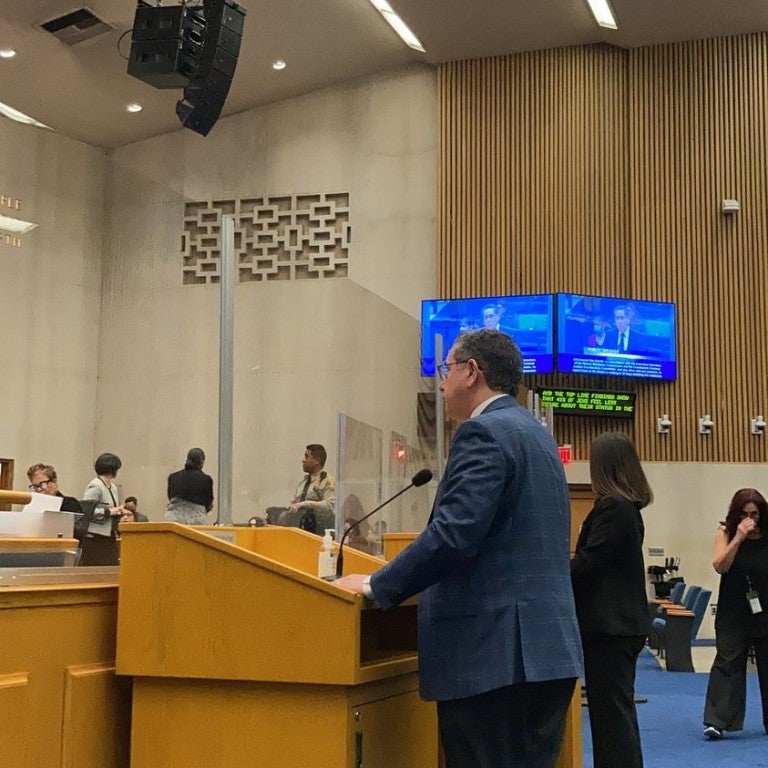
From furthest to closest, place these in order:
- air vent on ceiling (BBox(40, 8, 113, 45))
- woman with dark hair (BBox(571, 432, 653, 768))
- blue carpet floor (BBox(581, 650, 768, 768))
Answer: air vent on ceiling (BBox(40, 8, 113, 45)) → blue carpet floor (BBox(581, 650, 768, 768)) → woman with dark hair (BBox(571, 432, 653, 768))

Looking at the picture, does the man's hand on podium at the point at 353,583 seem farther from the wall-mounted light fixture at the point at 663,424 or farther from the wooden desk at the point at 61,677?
the wall-mounted light fixture at the point at 663,424

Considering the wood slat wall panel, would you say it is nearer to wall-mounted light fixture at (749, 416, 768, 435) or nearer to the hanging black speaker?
wall-mounted light fixture at (749, 416, 768, 435)

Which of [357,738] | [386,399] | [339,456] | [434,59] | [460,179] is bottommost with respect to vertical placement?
[357,738]

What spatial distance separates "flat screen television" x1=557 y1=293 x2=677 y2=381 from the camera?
11.5 m

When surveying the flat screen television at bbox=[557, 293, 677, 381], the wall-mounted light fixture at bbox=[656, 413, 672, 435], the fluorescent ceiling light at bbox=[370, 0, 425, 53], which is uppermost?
the fluorescent ceiling light at bbox=[370, 0, 425, 53]

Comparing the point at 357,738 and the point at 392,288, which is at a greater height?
the point at 392,288

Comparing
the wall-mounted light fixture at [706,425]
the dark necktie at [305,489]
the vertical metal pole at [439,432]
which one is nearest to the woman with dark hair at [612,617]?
the vertical metal pole at [439,432]

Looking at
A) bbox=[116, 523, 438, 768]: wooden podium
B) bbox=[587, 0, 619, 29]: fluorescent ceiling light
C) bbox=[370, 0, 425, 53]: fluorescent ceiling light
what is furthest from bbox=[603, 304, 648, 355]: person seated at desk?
bbox=[116, 523, 438, 768]: wooden podium

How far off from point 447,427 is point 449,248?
797 centimetres

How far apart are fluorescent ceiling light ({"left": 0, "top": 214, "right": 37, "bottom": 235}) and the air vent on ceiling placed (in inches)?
329

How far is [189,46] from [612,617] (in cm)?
641

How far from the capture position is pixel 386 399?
629 cm

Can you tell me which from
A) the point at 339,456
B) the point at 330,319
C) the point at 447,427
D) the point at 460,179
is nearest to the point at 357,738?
the point at 339,456

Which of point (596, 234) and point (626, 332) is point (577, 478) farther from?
point (596, 234)
